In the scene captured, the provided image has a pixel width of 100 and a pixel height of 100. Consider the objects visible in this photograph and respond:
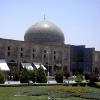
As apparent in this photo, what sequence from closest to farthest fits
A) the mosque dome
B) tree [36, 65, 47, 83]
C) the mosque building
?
tree [36, 65, 47, 83] → the mosque building → the mosque dome

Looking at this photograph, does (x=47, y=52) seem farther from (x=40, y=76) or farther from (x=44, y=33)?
(x=40, y=76)

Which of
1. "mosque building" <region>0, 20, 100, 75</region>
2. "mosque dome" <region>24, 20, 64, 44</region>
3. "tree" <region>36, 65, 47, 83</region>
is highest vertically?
"mosque dome" <region>24, 20, 64, 44</region>

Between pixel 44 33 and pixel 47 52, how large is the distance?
6.55 m

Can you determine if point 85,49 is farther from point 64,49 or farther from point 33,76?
point 33,76

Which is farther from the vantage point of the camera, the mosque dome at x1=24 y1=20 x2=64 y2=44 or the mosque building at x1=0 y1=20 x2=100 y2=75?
the mosque dome at x1=24 y1=20 x2=64 y2=44

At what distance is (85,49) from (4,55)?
20.7 metres

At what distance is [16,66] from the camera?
47.3 m

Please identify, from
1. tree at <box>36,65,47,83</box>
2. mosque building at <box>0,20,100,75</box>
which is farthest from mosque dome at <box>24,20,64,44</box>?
tree at <box>36,65,47,83</box>

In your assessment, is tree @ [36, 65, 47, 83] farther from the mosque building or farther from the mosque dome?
the mosque dome

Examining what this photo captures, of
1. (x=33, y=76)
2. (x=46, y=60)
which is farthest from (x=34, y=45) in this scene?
(x=33, y=76)

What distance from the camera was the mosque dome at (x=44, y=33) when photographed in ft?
189

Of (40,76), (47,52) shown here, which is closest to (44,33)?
(47,52)

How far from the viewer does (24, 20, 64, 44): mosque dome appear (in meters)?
57.5

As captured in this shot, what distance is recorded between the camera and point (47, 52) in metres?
52.0
